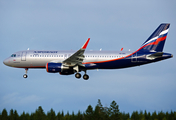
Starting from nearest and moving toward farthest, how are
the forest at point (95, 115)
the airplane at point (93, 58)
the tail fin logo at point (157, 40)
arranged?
the airplane at point (93, 58) → the tail fin logo at point (157, 40) → the forest at point (95, 115)

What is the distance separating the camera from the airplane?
53.8 meters

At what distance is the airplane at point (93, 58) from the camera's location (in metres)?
53.8

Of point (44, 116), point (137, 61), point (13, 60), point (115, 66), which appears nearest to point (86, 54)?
point (115, 66)

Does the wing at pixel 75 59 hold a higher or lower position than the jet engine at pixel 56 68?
higher

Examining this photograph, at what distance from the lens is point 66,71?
54625 millimetres


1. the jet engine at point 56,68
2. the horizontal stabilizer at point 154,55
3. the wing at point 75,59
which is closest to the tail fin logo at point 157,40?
the horizontal stabilizer at point 154,55

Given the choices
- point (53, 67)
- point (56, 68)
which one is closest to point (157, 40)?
point (56, 68)

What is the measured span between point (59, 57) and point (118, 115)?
113 ft

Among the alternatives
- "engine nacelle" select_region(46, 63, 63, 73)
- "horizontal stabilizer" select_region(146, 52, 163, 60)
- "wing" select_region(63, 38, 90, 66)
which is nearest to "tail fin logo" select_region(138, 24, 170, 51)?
"horizontal stabilizer" select_region(146, 52, 163, 60)

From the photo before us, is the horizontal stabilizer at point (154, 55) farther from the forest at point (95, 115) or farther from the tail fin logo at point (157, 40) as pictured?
the forest at point (95, 115)

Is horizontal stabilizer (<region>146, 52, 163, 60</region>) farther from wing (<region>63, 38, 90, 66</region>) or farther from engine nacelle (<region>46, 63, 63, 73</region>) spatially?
engine nacelle (<region>46, 63, 63, 73</region>)

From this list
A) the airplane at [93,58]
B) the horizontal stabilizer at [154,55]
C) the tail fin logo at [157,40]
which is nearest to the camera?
the horizontal stabilizer at [154,55]

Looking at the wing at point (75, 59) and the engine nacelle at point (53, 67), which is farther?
the engine nacelle at point (53, 67)

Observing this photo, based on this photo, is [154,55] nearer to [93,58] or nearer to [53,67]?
[93,58]
